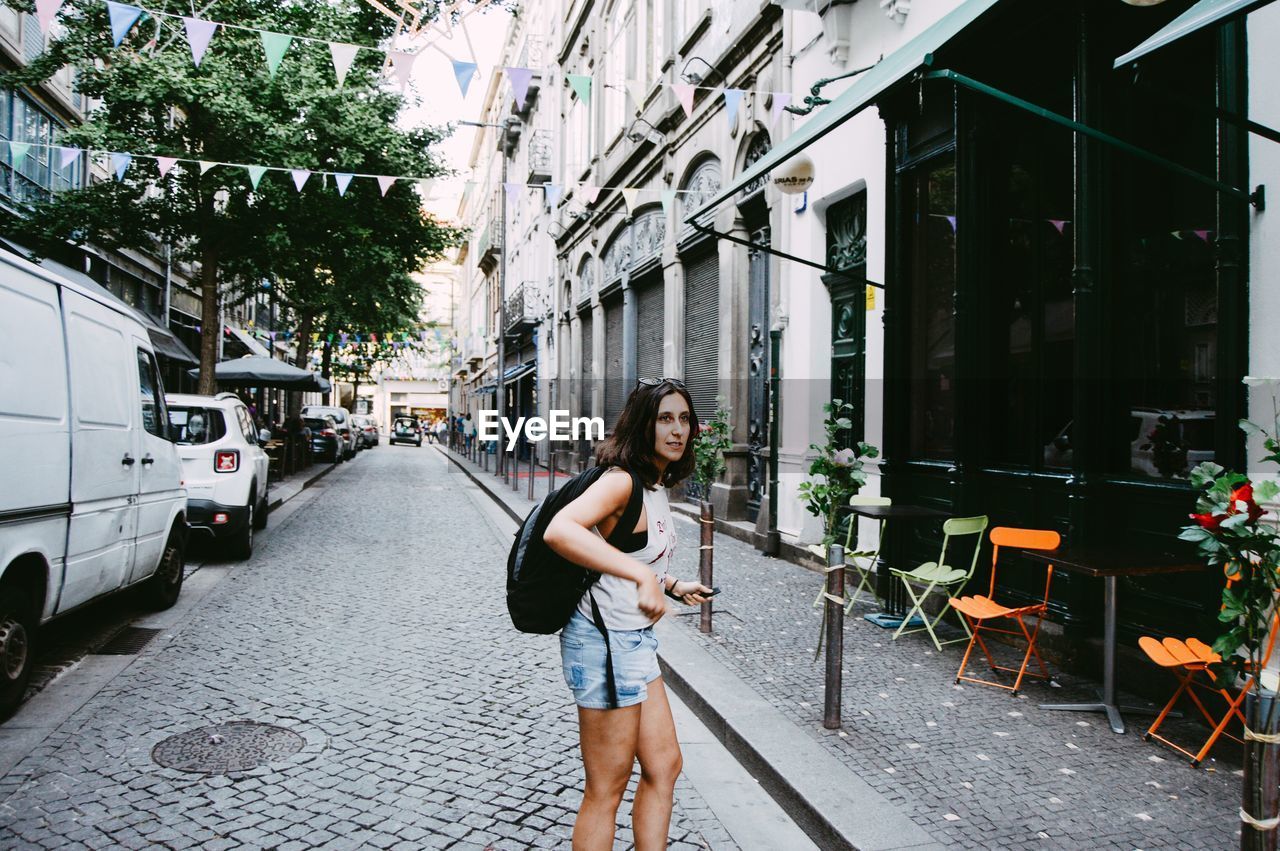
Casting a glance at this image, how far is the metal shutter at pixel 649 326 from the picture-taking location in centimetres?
1759

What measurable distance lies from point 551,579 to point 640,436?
51 centimetres

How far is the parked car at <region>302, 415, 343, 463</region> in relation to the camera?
1212 inches

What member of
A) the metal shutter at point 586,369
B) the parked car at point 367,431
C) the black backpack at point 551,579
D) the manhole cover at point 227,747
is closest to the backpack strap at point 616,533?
the black backpack at point 551,579

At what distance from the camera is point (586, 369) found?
24250mm

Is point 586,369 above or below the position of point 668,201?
below

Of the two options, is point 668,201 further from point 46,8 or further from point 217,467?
point 46,8

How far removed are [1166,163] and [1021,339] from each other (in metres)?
2.43

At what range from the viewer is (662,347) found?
1734 cm

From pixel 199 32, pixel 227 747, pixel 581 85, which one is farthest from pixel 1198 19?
pixel 199 32

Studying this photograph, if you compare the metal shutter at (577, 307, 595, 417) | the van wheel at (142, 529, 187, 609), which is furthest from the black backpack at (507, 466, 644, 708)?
the metal shutter at (577, 307, 595, 417)

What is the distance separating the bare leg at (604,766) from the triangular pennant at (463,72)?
7968 millimetres

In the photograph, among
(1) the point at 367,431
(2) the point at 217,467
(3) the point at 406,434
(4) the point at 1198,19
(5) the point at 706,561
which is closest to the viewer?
(4) the point at 1198,19

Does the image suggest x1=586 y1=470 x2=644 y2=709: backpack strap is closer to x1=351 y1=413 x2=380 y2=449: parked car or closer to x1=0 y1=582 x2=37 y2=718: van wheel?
x1=0 y1=582 x2=37 y2=718: van wheel

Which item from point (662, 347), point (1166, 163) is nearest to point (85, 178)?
point (662, 347)
